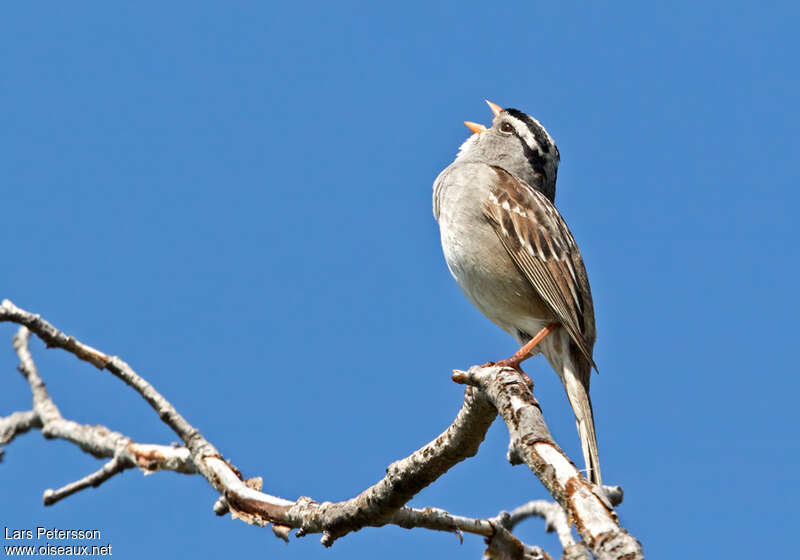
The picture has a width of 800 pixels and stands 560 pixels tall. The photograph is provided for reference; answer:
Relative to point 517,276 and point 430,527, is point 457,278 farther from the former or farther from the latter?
point 430,527

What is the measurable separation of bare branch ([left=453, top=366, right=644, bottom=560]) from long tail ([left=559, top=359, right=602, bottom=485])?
1.38 m

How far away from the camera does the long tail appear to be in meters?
5.39

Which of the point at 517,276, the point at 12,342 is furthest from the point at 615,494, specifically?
the point at 12,342

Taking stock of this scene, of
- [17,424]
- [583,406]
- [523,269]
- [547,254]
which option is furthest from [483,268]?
[17,424]

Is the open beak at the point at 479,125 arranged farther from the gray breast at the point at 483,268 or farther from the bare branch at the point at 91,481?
the bare branch at the point at 91,481

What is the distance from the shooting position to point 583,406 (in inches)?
232

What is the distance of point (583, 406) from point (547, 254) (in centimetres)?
116

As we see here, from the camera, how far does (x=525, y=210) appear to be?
6660 millimetres

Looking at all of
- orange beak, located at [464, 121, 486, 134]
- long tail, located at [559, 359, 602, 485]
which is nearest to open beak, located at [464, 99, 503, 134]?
orange beak, located at [464, 121, 486, 134]

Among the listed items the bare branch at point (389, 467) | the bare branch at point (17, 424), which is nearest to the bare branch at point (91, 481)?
the bare branch at point (389, 467)

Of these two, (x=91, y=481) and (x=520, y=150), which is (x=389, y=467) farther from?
(x=520, y=150)

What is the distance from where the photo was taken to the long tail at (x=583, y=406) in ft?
17.7

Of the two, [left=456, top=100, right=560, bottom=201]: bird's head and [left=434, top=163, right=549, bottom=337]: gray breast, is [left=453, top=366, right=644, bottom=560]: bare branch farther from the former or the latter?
[left=456, top=100, right=560, bottom=201]: bird's head

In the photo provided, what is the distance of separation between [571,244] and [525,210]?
Answer: 1.43 feet
